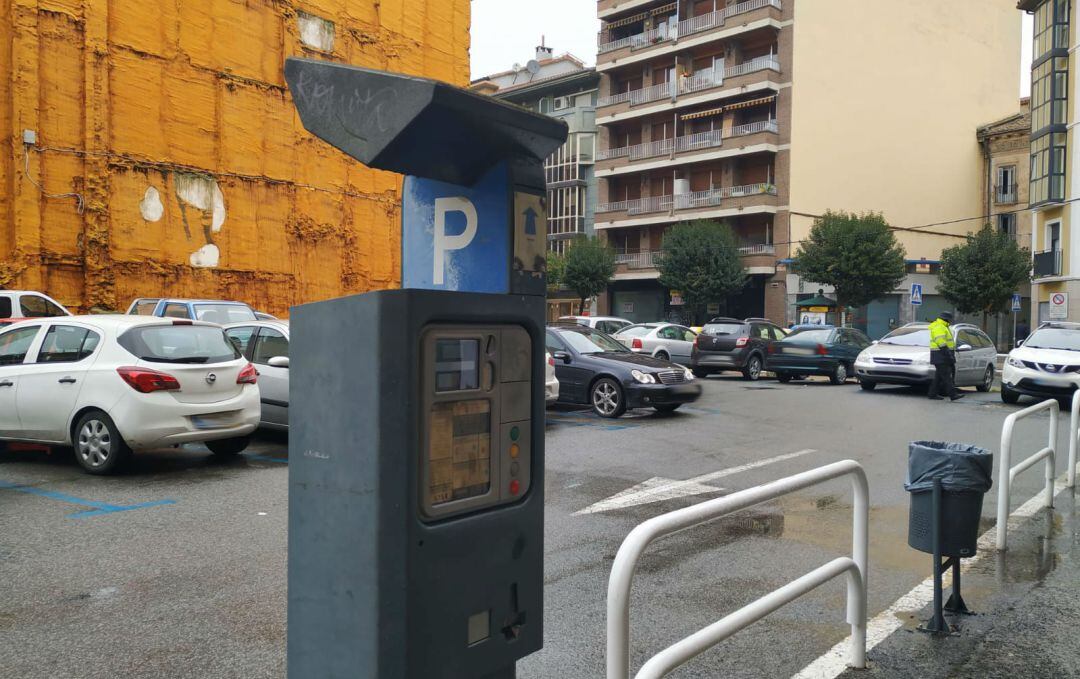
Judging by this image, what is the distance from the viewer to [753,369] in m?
22.7

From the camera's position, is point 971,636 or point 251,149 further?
point 251,149

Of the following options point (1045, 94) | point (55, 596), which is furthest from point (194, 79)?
point (1045, 94)

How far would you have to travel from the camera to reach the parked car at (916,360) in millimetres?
17969

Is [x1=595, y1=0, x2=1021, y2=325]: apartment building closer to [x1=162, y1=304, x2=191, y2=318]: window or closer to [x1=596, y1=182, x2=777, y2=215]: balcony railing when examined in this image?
[x1=596, y1=182, x2=777, y2=215]: balcony railing

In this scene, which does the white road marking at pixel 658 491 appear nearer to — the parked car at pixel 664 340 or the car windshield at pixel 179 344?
the car windshield at pixel 179 344

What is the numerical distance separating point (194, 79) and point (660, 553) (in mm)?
25701

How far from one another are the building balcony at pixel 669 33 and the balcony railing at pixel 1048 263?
685 inches

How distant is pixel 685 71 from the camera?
161 ft

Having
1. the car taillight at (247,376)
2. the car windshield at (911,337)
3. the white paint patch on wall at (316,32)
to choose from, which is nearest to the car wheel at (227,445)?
the car taillight at (247,376)

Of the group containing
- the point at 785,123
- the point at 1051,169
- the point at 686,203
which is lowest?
the point at 686,203

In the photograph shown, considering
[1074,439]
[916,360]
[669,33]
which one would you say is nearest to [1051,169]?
[669,33]

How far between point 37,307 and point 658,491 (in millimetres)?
14530

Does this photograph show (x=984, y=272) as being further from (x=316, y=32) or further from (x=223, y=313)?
(x=223, y=313)

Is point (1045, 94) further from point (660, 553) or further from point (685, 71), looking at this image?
point (660, 553)
